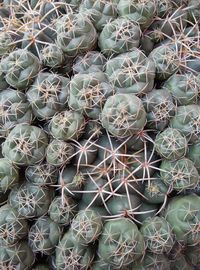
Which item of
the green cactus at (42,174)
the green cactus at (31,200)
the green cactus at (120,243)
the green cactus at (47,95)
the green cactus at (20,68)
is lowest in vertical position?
the green cactus at (120,243)

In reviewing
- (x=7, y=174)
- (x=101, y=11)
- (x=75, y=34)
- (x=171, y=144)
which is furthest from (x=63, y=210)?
(x=101, y=11)

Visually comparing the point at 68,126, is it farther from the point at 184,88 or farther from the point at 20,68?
the point at 184,88

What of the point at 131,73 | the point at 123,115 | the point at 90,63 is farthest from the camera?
the point at 90,63

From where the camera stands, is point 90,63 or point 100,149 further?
point 90,63

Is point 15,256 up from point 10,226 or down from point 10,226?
down

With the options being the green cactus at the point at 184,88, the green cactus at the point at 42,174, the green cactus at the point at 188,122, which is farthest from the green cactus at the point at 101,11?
the green cactus at the point at 42,174

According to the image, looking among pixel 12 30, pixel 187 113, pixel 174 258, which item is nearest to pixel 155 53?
pixel 187 113

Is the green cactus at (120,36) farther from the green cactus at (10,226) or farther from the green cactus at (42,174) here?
the green cactus at (10,226)
